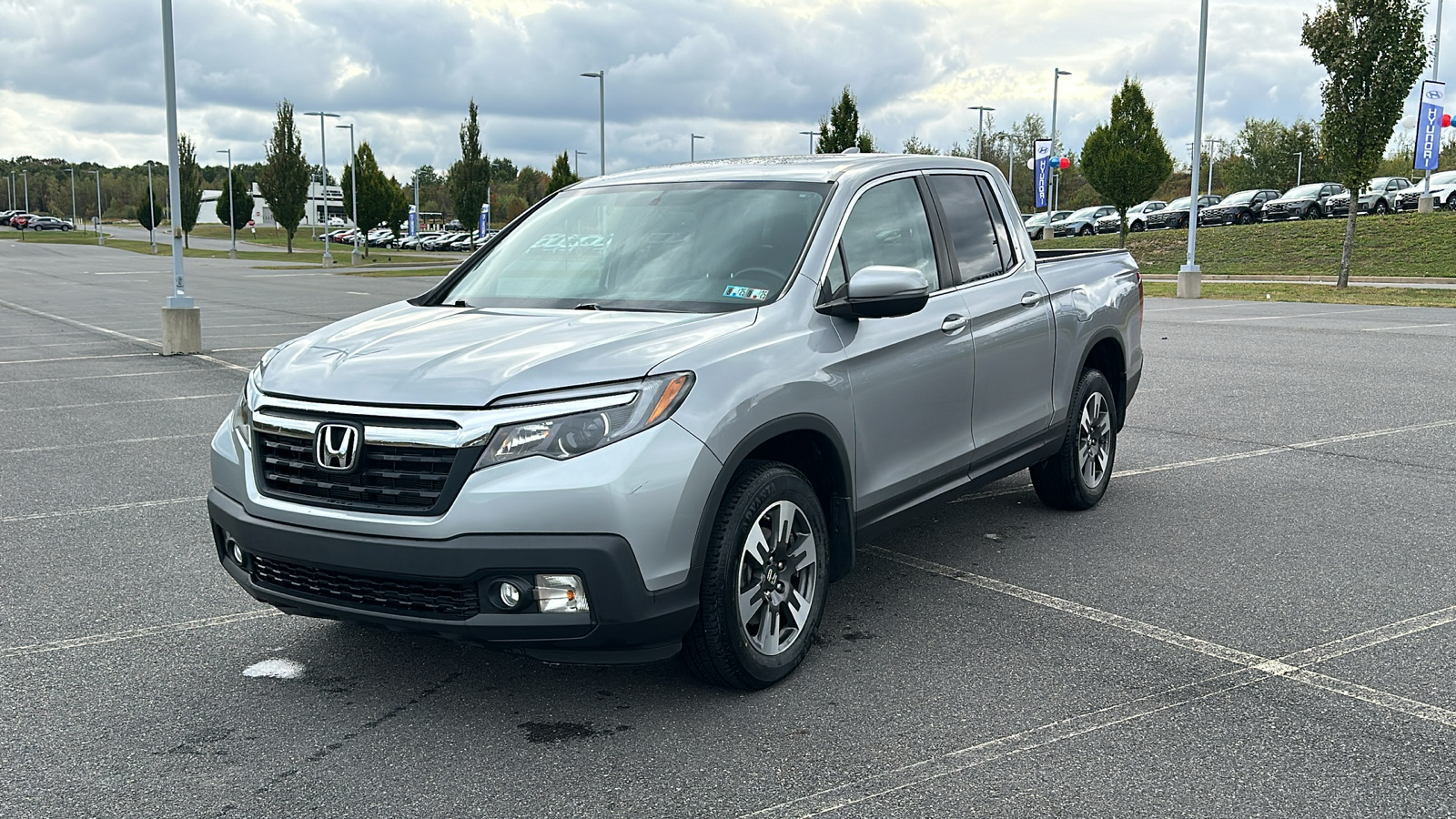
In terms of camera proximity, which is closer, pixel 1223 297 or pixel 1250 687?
pixel 1250 687

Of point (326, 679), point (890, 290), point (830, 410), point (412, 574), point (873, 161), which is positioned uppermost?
point (873, 161)

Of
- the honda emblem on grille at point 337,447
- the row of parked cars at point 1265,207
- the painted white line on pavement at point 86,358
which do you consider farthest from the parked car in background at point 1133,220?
the honda emblem on grille at point 337,447

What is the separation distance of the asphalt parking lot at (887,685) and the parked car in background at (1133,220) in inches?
1950

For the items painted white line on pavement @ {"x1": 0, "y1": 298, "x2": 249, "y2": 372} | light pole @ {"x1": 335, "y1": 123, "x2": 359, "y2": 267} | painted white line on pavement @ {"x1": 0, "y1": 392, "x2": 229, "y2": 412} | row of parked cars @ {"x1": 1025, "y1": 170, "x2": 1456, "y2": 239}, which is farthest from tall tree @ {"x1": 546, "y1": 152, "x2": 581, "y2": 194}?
painted white line on pavement @ {"x1": 0, "y1": 392, "x2": 229, "y2": 412}

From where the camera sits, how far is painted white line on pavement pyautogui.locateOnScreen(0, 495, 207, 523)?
6832mm

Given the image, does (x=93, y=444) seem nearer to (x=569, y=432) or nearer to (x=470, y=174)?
(x=569, y=432)

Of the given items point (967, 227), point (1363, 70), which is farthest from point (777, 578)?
point (1363, 70)

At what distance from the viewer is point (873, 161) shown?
536 centimetres

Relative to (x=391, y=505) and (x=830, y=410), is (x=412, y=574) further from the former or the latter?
(x=830, y=410)

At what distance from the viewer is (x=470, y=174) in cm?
5753

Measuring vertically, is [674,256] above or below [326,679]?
above

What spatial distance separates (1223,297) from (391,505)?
87.0ft

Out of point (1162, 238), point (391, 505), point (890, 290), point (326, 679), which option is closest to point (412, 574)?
point (391, 505)

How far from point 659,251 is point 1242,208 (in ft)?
174
